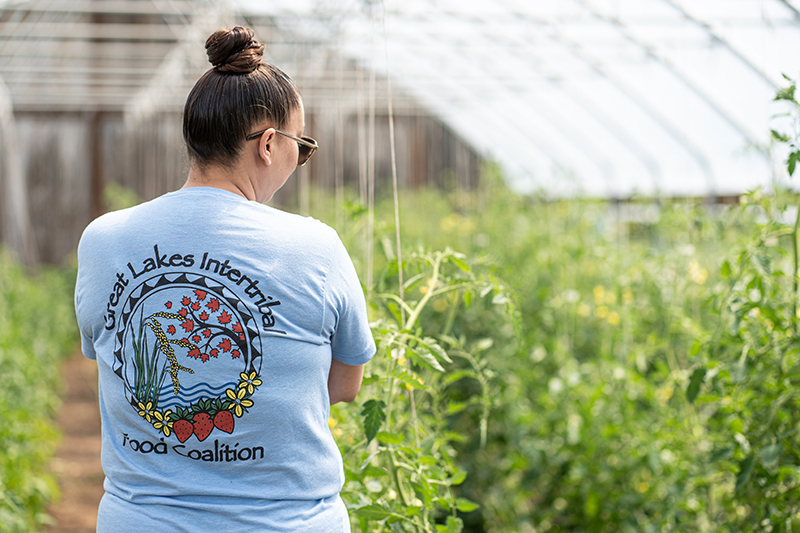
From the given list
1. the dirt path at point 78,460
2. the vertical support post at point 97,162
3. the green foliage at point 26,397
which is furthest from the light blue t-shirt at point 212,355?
the vertical support post at point 97,162

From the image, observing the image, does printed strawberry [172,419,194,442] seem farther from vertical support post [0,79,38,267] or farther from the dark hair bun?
vertical support post [0,79,38,267]

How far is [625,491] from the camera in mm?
2449

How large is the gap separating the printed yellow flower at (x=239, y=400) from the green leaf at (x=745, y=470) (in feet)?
4.06

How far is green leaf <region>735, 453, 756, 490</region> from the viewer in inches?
63.6

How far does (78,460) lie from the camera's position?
14.7 ft

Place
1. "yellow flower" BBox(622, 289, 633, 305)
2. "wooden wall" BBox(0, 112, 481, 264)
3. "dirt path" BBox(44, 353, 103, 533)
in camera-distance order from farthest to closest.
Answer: "wooden wall" BBox(0, 112, 481, 264) < "dirt path" BBox(44, 353, 103, 533) < "yellow flower" BBox(622, 289, 633, 305)

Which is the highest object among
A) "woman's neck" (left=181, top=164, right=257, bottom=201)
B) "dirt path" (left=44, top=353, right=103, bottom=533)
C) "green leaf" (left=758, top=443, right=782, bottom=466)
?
"woman's neck" (left=181, top=164, right=257, bottom=201)

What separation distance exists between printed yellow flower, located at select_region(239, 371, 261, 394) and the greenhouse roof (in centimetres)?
158

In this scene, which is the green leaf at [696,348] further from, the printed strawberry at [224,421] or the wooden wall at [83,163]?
the wooden wall at [83,163]

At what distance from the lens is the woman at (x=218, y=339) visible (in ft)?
3.24

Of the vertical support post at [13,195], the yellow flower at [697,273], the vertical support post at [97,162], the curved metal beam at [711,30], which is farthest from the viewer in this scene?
the vertical support post at [97,162]

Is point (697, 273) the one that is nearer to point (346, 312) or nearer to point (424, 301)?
point (424, 301)

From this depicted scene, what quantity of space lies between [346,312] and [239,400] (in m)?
0.20

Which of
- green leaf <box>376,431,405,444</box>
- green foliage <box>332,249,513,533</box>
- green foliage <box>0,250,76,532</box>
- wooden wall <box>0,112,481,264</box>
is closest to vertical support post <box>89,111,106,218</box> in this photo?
wooden wall <box>0,112,481,264</box>
